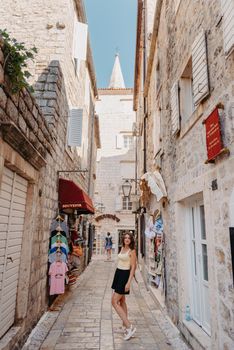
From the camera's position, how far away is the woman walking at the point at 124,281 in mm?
4000

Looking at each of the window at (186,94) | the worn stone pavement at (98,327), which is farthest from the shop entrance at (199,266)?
the window at (186,94)

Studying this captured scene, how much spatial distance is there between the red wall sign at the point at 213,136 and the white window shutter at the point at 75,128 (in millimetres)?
4237

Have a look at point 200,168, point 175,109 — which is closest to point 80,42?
point 175,109

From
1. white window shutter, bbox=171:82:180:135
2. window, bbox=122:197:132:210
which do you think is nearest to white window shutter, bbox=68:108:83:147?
white window shutter, bbox=171:82:180:135

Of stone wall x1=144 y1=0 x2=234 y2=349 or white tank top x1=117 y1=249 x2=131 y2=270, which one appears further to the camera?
white tank top x1=117 y1=249 x2=131 y2=270

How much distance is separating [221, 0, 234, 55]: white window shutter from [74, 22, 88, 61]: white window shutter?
528cm

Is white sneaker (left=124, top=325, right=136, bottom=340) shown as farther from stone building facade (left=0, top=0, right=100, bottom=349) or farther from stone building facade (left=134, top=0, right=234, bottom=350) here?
stone building facade (left=0, top=0, right=100, bottom=349)

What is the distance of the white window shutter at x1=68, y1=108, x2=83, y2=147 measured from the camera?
6762 millimetres

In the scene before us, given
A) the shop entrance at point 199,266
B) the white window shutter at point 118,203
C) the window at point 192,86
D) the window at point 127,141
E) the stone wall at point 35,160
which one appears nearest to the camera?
the stone wall at point 35,160

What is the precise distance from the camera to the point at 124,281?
13.8 ft

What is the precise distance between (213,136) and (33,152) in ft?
8.56

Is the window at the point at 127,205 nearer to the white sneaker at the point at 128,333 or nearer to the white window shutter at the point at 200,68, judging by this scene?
the white sneaker at the point at 128,333

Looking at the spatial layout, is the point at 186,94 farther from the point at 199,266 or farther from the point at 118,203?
the point at 118,203

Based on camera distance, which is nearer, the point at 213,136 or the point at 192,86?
the point at 213,136
